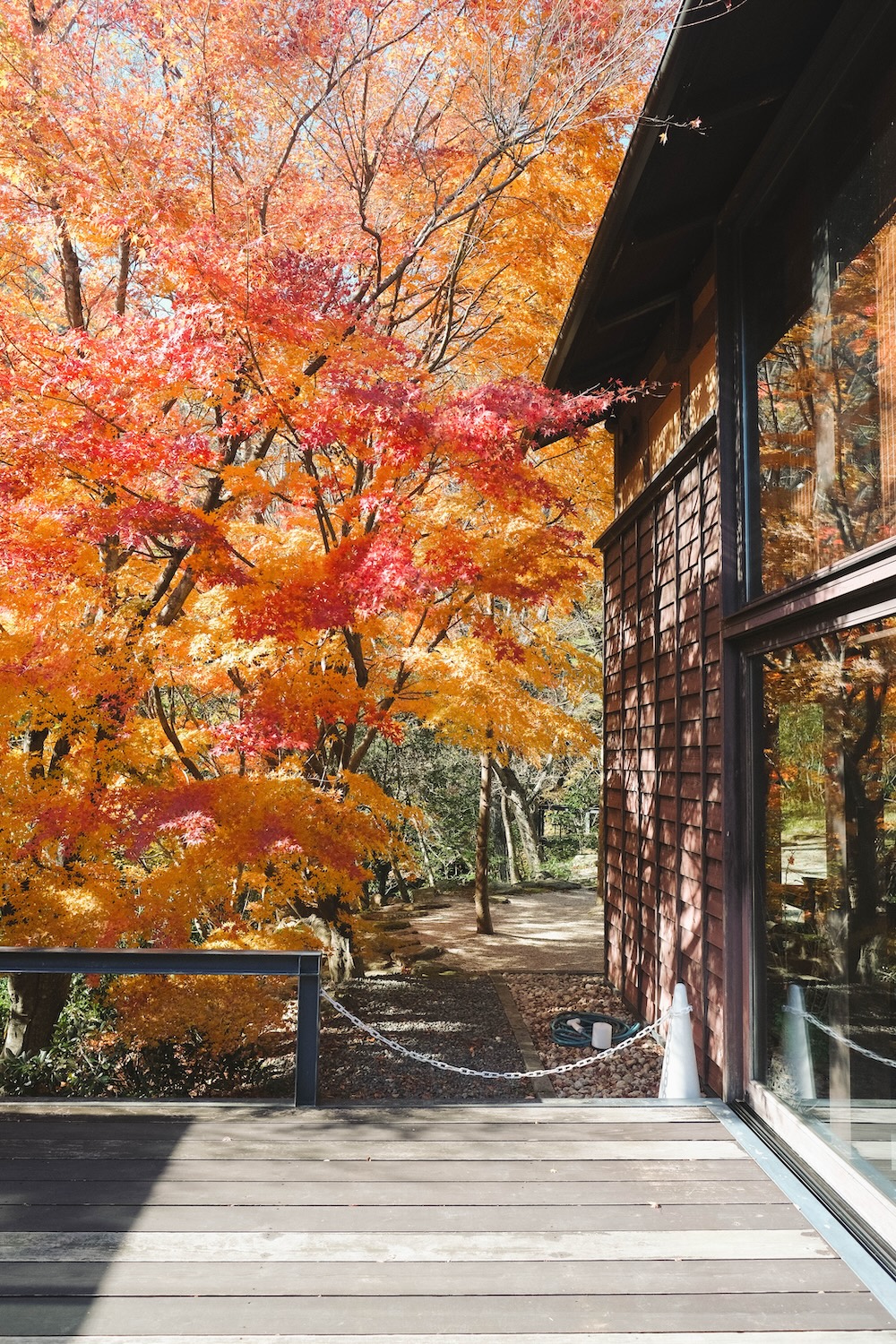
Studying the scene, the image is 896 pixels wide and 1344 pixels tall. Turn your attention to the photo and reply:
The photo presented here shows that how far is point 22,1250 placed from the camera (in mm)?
3191

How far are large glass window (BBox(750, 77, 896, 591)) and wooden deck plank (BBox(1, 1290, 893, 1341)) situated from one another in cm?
256

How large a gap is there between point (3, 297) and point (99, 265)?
1.11 m

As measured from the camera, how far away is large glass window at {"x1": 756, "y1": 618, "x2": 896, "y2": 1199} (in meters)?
3.24

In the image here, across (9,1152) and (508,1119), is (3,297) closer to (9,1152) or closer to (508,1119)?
(9,1152)

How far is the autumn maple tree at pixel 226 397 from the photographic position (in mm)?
6500

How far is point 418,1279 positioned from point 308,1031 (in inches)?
69.4

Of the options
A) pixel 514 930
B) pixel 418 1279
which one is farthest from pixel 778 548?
pixel 514 930

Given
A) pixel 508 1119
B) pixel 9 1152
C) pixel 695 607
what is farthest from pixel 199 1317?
pixel 695 607

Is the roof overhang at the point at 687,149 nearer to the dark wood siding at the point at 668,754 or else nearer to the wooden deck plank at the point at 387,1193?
the dark wood siding at the point at 668,754

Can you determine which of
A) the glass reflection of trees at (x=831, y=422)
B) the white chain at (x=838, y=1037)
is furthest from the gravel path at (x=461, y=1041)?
the glass reflection of trees at (x=831, y=422)

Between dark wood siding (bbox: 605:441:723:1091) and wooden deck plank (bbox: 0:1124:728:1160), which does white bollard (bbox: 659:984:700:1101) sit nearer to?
dark wood siding (bbox: 605:441:723:1091)

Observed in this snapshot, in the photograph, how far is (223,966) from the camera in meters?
4.62

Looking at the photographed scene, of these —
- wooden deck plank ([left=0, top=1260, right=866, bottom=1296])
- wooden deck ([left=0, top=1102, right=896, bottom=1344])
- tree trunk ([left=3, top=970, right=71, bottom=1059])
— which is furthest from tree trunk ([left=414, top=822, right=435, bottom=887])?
wooden deck plank ([left=0, top=1260, right=866, bottom=1296])

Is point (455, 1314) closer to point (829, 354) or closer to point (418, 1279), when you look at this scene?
point (418, 1279)
